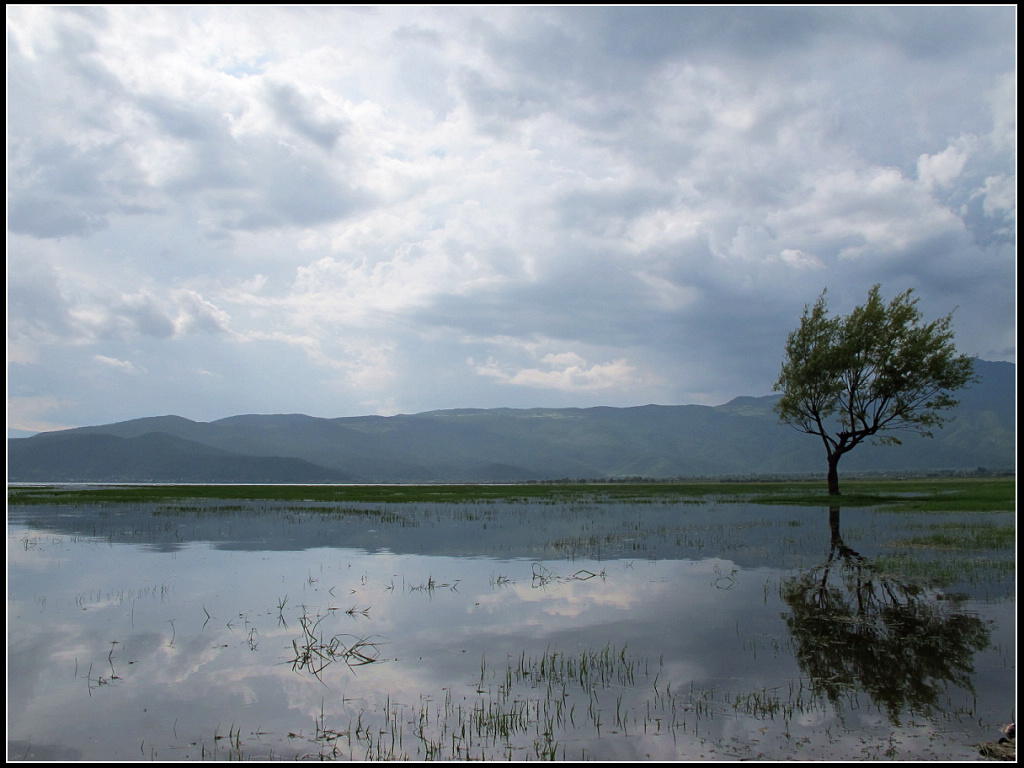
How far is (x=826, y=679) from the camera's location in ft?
37.4

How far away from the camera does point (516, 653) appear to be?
13484 mm

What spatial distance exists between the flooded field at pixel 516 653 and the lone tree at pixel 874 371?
117 ft

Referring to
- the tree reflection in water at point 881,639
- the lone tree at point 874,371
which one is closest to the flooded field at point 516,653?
the tree reflection in water at point 881,639

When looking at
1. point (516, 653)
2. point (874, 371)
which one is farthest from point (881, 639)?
point (874, 371)

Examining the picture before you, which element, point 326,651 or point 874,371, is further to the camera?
point 874,371

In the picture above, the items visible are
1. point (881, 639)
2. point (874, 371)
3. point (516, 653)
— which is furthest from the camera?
point (874, 371)

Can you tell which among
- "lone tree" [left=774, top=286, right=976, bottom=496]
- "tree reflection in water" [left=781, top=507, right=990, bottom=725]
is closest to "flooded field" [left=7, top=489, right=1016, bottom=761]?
"tree reflection in water" [left=781, top=507, right=990, bottom=725]

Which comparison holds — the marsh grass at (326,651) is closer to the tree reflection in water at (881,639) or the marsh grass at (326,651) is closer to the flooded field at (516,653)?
the flooded field at (516,653)

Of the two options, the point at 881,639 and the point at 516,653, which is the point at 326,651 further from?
the point at 881,639

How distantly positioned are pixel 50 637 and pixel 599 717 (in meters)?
Answer: 13.0

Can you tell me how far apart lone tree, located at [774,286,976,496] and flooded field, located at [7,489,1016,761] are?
35.8 m

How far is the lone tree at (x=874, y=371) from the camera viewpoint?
196 feet

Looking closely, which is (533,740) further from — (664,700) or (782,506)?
(782,506)

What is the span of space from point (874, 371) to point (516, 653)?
59.1 m
